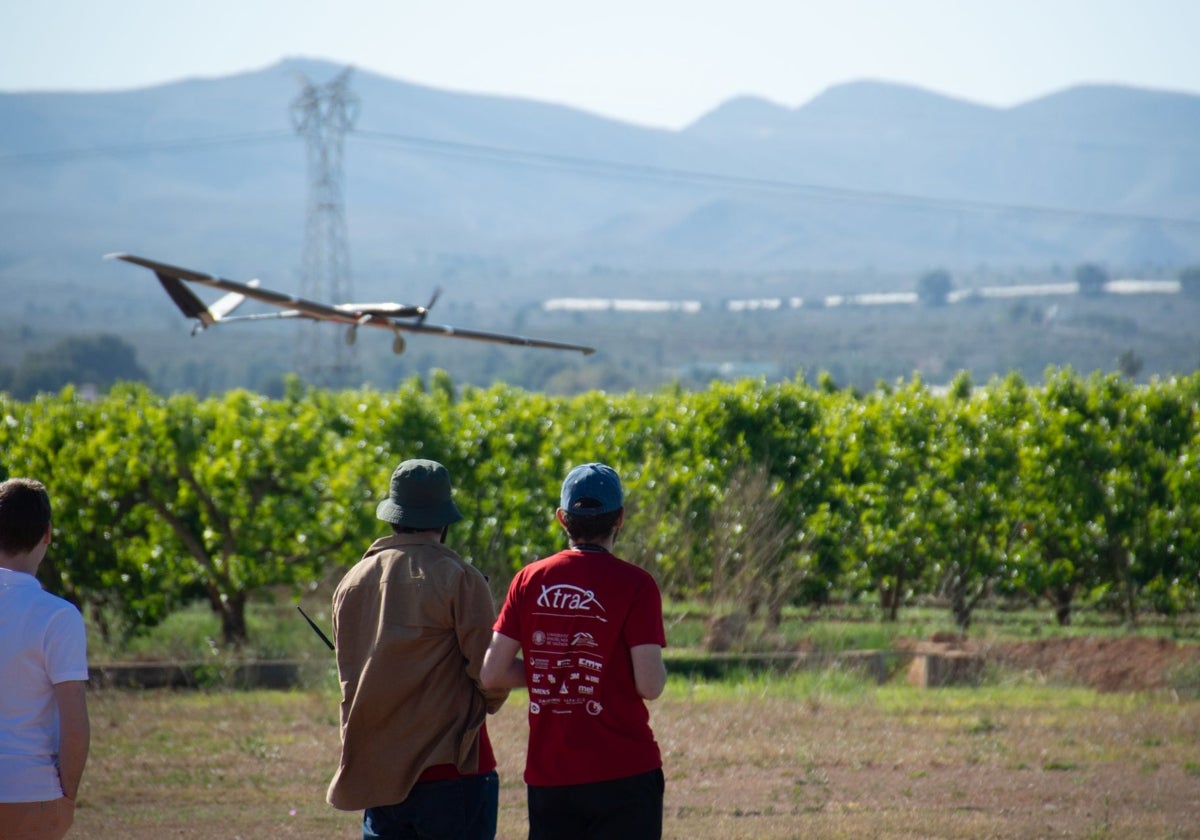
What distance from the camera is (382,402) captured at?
14352 mm

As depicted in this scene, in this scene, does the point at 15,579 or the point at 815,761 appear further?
the point at 815,761

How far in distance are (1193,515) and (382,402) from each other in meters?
7.96

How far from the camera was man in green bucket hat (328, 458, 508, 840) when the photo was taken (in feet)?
14.8

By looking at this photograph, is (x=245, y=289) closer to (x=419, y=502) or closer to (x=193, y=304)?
(x=193, y=304)

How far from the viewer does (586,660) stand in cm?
439

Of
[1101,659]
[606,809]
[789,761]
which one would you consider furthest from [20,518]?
[1101,659]

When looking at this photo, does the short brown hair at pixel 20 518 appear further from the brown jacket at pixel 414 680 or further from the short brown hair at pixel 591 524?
the short brown hair at pixel 591 524

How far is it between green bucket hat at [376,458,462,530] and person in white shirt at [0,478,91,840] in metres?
1.03

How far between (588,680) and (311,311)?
285 cm

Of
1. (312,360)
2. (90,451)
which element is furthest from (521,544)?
(312,360)

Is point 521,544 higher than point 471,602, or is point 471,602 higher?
point 471,602

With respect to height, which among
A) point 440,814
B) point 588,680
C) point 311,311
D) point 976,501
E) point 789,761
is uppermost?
point 311,311

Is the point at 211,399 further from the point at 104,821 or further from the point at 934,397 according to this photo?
the point at 104,821

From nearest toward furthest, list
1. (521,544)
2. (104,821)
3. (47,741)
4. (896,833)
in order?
(47,741)
(896,833)
(104,821)
(521,544)
